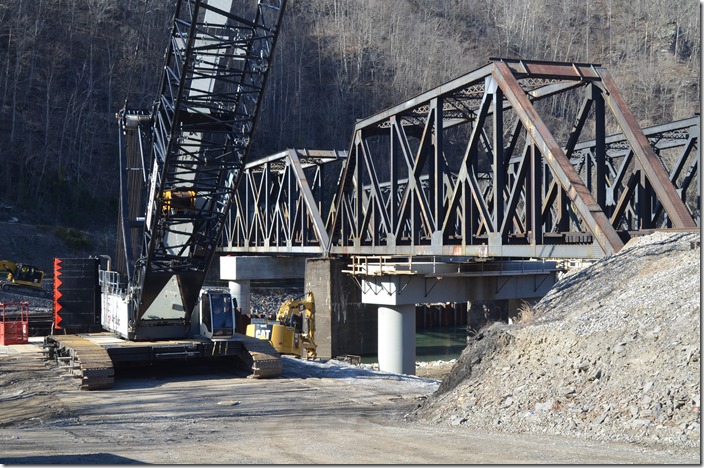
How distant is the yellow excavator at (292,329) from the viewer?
117 feet

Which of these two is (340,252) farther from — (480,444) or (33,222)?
(33,222)

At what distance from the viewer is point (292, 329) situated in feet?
119

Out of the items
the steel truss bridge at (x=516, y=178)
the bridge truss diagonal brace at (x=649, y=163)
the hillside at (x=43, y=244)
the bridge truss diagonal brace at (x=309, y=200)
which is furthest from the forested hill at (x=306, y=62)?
the bridge truss diagonal brace at (x=649, y=163)

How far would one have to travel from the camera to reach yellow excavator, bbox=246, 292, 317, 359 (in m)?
35.8

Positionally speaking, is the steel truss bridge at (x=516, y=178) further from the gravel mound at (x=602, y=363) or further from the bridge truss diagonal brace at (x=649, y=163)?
the gravel mound at (x=602, y=363)

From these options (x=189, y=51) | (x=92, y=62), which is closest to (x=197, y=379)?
(x=189, y=51)

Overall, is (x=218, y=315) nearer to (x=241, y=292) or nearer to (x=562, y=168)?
(x=562, y=168)

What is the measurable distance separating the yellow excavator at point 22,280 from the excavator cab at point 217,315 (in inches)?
1050

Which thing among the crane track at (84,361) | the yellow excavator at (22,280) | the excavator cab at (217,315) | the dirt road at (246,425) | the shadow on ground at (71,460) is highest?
the yellow excavator at (22,280)

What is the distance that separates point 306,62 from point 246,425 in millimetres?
95085

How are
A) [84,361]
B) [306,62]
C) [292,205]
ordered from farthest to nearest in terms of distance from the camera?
[306,62]
[292,205]
[84,361]

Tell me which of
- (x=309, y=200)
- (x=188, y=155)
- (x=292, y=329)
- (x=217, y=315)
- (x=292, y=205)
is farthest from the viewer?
(x=292, y=205)

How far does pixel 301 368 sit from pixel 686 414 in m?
16.6

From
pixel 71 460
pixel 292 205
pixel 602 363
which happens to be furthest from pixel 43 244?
pixel 602 363
